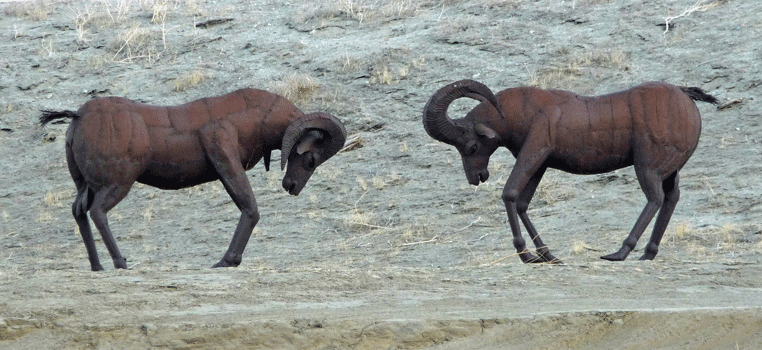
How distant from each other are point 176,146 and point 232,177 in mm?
649

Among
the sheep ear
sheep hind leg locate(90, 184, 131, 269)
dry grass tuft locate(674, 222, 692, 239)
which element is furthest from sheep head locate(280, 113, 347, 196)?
dry grass tuft locate(674, 222, 692, 239)

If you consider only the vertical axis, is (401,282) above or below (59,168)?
above

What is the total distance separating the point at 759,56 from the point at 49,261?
44.4ft

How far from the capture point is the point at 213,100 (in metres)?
11.5

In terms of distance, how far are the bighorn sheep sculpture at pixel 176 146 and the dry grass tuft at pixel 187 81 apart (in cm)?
1175

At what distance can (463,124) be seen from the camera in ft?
38.8

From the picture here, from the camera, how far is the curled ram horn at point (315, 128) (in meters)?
11.4

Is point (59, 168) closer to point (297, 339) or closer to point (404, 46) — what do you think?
point (404, 46)

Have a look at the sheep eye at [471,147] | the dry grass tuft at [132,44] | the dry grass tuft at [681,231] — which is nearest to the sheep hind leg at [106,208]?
the sheep eye at [471,147]

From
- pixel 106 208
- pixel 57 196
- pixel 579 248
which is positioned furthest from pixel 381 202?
pixel 106 208

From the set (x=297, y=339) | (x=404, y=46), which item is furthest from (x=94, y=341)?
(x=404, y=46)

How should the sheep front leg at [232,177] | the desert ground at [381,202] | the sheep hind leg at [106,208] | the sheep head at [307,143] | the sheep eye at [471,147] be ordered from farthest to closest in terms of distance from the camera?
the sheep eye at [471,147]
the sheep head at [307,143]
the sheep front leg at [232,177]
the sheep hind leg at [106,208]
the desert ground at [381,202]

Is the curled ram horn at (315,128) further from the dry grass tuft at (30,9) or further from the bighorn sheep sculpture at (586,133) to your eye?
the dry grass tuft at (30,9)

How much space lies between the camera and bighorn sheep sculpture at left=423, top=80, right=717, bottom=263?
11281 millimetres
